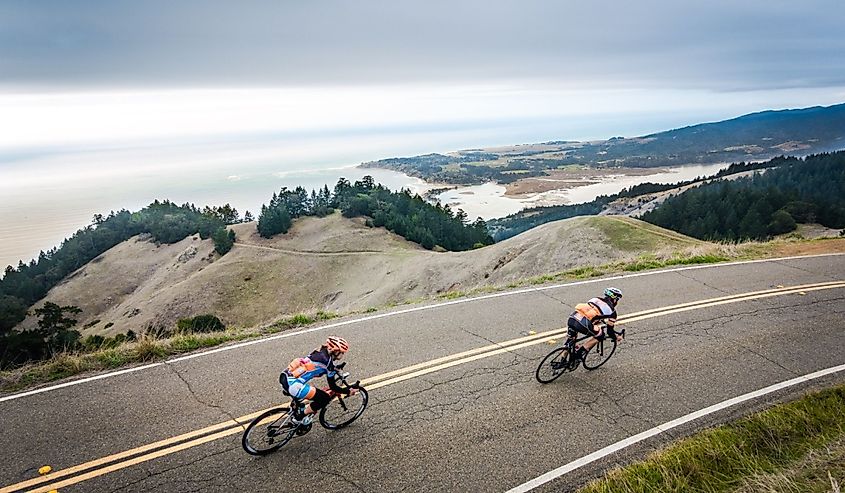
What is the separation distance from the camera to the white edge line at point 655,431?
608 centimetres

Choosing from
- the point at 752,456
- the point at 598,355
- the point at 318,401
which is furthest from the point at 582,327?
the point at 318,401

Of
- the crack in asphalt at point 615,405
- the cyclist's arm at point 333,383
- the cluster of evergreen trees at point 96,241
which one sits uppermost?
the cyclist's arm at point 333,383

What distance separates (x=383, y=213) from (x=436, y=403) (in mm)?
81785

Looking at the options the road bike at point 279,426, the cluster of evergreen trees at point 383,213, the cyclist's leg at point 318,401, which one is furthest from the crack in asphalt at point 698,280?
the cluster of evergreen trees at point 383,213

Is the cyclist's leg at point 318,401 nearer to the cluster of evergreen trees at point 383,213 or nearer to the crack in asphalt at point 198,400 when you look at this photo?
the crack in asphalt at point 198,400

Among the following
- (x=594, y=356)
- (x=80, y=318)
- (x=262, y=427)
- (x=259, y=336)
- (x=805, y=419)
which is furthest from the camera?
(x=80, y=318)

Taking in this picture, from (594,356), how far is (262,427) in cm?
652

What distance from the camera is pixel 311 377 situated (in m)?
6.41

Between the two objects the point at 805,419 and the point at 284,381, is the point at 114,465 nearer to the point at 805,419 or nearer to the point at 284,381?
the point at 284,381

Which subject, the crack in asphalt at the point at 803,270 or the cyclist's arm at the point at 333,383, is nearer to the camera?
the cyclist's arm at the point at 333,383

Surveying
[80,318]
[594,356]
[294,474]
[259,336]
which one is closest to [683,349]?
[594,356]

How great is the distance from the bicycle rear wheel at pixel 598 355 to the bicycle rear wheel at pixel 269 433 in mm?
5685

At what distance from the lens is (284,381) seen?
6.26 metres

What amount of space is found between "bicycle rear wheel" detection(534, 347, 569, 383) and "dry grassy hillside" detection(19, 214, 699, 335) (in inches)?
409
